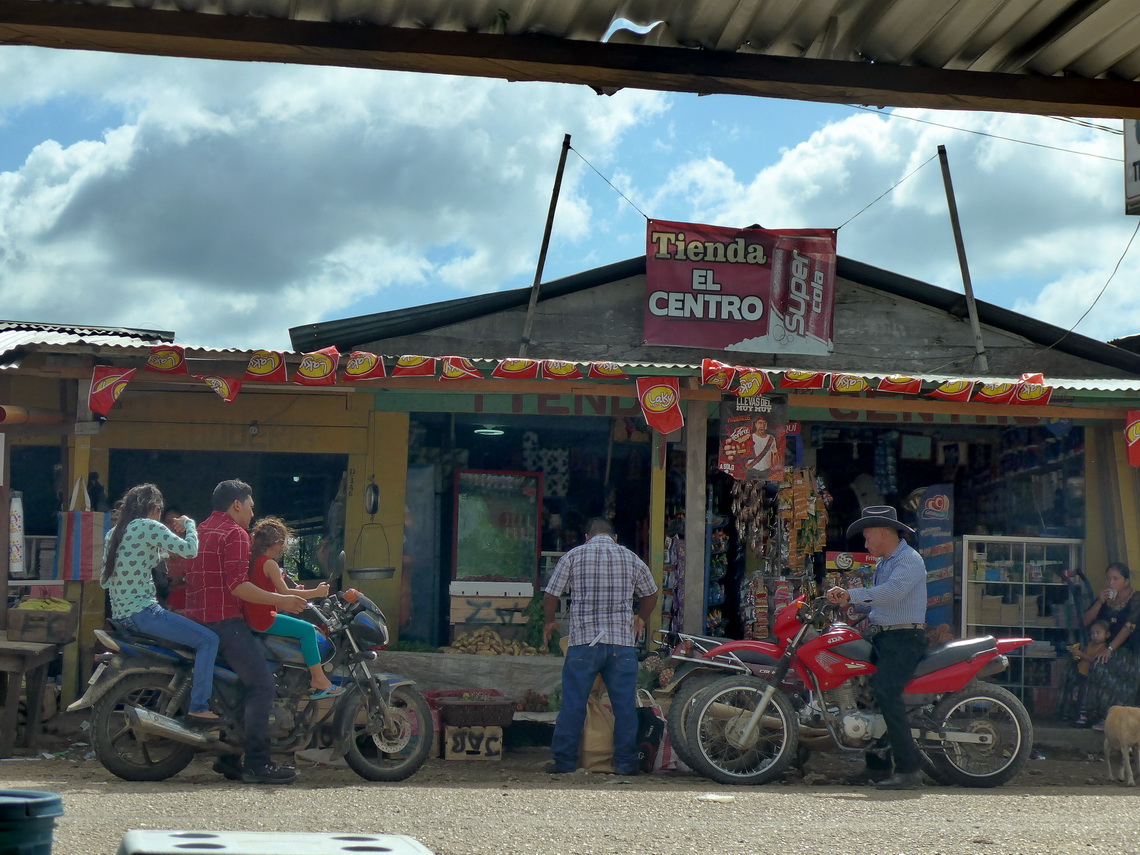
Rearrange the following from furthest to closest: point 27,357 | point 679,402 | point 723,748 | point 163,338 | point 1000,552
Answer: point 163,338 < point 1000,552 < point 679,402 < point 27,357 < point 723,748

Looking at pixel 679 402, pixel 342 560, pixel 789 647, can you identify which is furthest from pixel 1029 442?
pixel 342 560

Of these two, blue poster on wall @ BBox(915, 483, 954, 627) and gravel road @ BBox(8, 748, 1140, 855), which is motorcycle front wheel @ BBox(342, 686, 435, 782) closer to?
gravel road @ BBox(8, 748, 1140, 855)

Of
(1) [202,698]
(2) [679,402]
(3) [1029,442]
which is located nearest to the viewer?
(1) [202,698]

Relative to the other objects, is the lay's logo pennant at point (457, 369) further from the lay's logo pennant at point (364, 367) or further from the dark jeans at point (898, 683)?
the dark jeans at point (898, 683)

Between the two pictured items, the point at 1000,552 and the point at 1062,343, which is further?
the point at 1062,343

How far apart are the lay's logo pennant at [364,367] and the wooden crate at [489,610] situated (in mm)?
2751

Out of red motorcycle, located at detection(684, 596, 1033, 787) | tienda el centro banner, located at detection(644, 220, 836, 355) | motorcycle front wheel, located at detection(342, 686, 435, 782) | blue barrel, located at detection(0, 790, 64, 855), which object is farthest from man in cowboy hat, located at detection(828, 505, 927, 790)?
tienda el centro banner, located at detection(644, 220, 836, 355)

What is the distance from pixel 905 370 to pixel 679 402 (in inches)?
206

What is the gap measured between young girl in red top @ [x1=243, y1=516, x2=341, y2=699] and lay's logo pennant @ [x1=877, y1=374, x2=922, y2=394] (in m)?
5.42

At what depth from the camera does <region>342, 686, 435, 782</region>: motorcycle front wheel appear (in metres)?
8.09

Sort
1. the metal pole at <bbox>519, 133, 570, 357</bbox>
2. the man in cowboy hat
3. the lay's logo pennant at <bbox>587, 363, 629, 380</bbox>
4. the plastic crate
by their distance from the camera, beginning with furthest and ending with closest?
1. the metal pole at <bbox>519, 133, 570, 357</bbox>
2. the lay's logo pennant at <bbox>587, 363, 629, 380</bbox>
3. the plastic crate
4. the man in cowboy hat

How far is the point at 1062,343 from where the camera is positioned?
15.4 meters

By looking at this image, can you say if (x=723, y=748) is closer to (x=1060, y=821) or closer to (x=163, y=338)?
(x=1060, y=821)

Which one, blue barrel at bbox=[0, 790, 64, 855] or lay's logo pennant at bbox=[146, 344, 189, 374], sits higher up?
lay's logo pennant at bbox=[146, 344, 189, 374]
